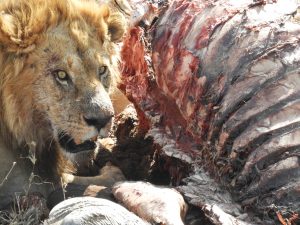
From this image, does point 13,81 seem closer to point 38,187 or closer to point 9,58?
point 9,58

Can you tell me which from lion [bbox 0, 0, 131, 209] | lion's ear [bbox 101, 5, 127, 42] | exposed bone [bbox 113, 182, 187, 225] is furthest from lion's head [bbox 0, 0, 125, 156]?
exposed bone [bbox 113, 182, 187, 225]

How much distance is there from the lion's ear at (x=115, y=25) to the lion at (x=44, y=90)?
40 centimetres

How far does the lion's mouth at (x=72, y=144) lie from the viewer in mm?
4199

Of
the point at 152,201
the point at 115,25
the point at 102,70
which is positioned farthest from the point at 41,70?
the point at 152,201

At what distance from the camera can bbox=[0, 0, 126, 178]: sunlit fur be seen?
4.10 m

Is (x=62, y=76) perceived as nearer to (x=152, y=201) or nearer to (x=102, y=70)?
(x=102, y=70)

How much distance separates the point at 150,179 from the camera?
455 cm

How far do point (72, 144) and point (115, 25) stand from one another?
3.39 feet

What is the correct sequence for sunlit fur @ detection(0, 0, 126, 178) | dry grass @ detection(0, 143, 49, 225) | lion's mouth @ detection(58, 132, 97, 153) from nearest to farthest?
dry grass @ detection(0, 143, 49, 225) → sunlit fur @ detection(0, 0, 126, 178) → lion's mouth @ detection(58, 132, 97, 153)

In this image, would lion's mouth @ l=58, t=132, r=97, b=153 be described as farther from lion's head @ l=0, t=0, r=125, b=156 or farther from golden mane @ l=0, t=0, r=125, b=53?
golden mane @ l=0, t=0, r=125, b=53

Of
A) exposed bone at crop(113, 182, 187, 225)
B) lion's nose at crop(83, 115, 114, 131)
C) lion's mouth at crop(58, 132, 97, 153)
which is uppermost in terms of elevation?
lion's nose at crop(83, 115, 114, 131)

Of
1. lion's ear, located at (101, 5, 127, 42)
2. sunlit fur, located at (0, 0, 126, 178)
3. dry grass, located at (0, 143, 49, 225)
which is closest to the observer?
dry grass, located at (0, 143, 49, 225)

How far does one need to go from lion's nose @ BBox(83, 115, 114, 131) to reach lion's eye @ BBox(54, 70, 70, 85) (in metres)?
0.30

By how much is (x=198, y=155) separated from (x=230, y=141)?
420mm
